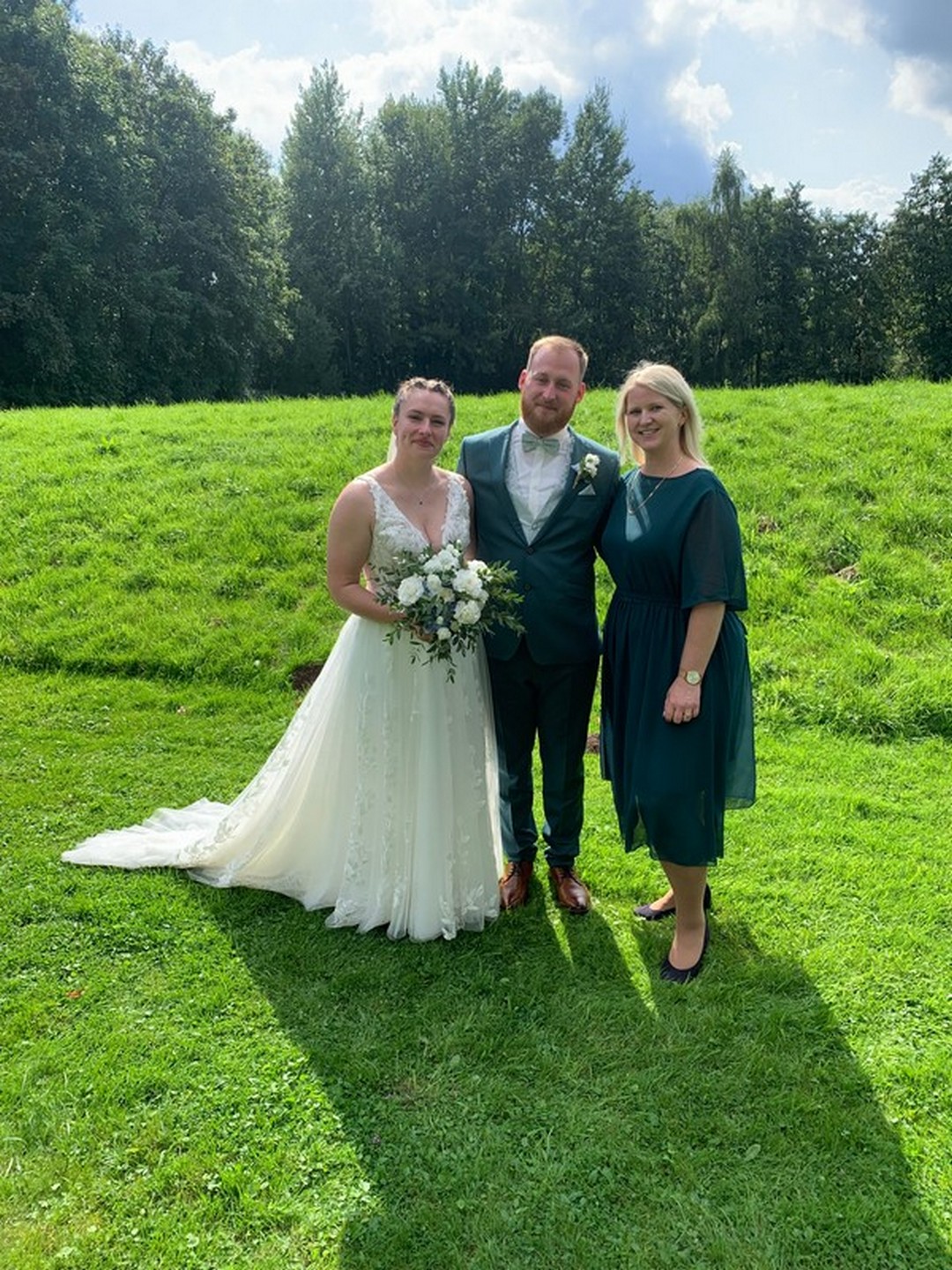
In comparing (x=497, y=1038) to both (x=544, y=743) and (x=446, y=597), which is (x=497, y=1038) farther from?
(x=446, y=597)

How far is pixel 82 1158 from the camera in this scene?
2.90m

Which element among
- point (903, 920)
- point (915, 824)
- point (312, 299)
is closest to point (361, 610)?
point (903, 920)

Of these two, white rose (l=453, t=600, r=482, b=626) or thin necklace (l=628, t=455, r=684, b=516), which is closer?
white rose (l=453, t=600, r=482, b=626)

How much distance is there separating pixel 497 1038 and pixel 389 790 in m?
1.18

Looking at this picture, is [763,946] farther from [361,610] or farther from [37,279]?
[37,279]

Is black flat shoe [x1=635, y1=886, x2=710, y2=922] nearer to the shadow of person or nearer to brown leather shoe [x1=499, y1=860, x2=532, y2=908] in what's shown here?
the shadow of person

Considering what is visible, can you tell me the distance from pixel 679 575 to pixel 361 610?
1.40 m

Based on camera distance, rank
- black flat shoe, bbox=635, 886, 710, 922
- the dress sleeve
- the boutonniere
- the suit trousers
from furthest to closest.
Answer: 1. black flat shoe, bbox=635, 886, 710, 922
2. the suit trousers
3. the boutonniere
4. the dress sleeve

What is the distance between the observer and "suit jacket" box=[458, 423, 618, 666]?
3.85 m

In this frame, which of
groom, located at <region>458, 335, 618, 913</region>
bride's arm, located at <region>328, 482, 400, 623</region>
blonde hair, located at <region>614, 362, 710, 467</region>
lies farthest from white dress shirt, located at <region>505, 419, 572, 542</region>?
bride's arm, located at <region>328, 482, 400, 623</region>

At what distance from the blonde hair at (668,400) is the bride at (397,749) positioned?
2.58 ft

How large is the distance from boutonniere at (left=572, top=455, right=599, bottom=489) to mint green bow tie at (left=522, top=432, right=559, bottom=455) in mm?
166

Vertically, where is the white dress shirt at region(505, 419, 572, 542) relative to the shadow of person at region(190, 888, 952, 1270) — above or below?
above

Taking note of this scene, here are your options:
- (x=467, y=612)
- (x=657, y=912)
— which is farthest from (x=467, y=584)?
(x=657, y=912)
